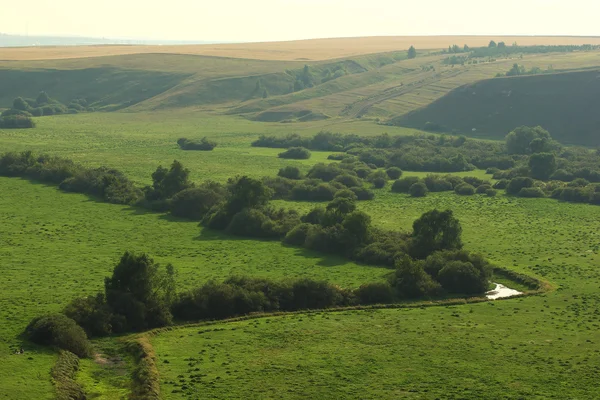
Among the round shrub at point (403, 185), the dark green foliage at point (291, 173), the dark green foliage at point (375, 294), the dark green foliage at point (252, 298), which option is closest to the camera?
the dark green foliage at point (252, 298)

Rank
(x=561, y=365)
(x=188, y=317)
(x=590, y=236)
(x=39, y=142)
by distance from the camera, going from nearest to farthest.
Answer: (x=561, y=365) → (x=188, y=317) → (x=590, y=236) → (x=39, y=142)

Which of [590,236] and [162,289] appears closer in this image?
[162,289]

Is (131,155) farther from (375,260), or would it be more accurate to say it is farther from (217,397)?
(217,397)

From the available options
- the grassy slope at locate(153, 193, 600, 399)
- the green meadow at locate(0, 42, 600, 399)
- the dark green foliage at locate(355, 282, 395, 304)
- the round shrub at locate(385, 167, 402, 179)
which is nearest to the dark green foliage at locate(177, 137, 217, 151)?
the round shrub at locate(385, 167, 402, 179)

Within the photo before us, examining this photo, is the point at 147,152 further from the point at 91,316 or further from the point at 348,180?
the point at 91,316

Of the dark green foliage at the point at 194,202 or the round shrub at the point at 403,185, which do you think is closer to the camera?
the dark green foliage at the point at 194,202

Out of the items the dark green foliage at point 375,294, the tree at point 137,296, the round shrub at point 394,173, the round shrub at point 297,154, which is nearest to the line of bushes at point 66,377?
the tree at point 137,296

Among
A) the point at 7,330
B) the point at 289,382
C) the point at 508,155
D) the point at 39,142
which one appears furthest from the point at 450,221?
the point at 39,142

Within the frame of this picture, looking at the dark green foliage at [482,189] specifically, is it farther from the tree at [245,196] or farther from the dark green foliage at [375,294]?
the dark green foliage at [375,294]
